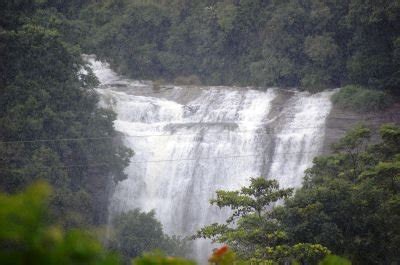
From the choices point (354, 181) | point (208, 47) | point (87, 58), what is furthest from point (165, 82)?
point (354, 181)

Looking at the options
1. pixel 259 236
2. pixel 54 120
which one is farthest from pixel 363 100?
pixel 259 236

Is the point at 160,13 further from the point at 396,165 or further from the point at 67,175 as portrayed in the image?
the point at 396,165

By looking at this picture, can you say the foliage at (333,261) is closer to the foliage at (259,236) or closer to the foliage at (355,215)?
the foliage at (259,236)

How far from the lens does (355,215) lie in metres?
13.4

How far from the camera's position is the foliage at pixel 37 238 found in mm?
1363

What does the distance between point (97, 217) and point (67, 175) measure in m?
2.04

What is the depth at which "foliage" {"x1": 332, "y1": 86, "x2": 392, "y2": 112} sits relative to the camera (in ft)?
73.1

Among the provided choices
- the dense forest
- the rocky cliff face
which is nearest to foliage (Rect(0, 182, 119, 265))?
the dense forest

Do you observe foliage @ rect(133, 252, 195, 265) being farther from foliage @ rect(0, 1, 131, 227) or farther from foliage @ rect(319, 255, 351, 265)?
foliage @ rect(0, 1, 131, 227)

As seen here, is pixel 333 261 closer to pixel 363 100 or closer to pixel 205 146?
pixel 205 146

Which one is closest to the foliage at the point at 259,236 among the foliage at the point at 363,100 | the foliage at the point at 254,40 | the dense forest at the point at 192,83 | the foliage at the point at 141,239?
the dense forest at the point at 192,83

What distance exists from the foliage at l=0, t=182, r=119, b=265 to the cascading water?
19129 millimetres

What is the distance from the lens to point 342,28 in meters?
25.7

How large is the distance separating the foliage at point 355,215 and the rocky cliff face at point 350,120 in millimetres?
6401
